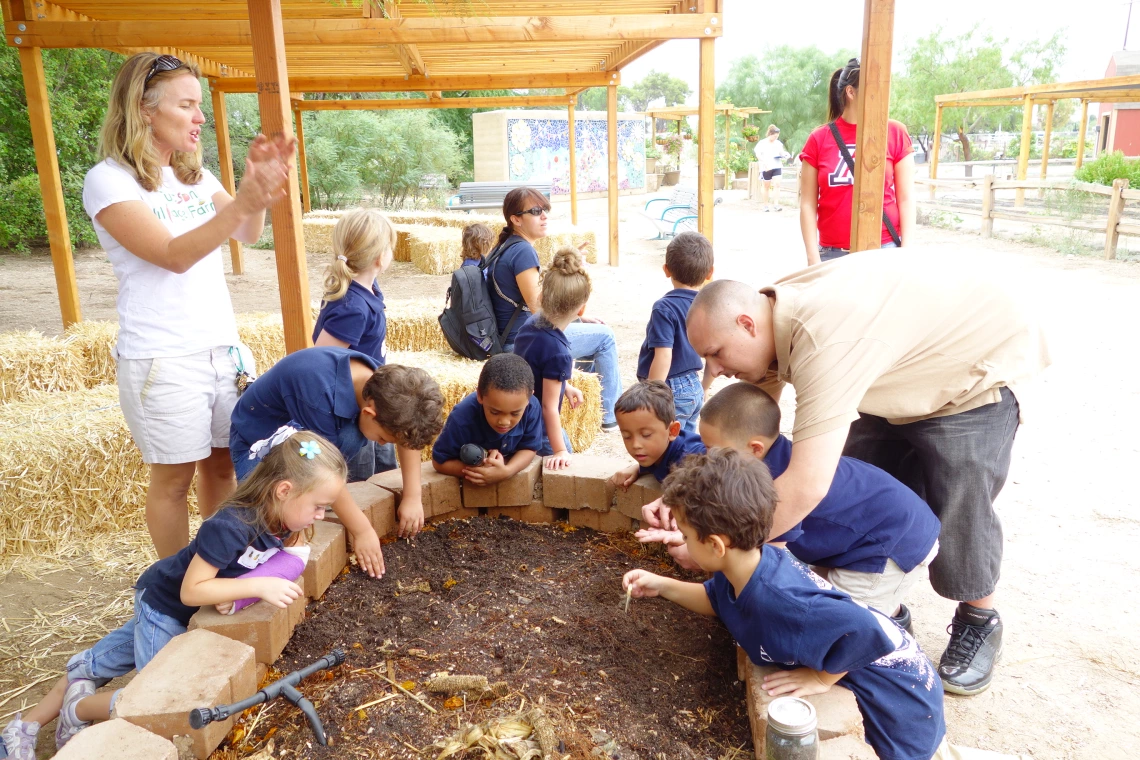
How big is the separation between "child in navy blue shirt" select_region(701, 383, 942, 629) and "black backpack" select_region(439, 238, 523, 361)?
272 centimetres

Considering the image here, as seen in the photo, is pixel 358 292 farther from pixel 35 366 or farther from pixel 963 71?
pixel 963 71

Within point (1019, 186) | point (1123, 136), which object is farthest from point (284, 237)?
point (1123, 136)

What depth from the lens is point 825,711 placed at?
6.34 ft

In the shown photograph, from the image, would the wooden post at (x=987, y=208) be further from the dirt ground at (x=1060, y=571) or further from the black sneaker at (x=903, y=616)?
the black sneaker at (x=903, y=616)

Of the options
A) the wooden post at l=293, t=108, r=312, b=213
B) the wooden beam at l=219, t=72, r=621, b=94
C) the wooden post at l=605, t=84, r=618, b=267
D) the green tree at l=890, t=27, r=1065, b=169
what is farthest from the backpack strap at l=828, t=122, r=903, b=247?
the green tree at l=890, t=27, r=1065, b=169

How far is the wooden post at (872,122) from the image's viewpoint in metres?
2.94

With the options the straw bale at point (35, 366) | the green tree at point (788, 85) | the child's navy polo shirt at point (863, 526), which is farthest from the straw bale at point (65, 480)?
the green tree at point (788, 85)

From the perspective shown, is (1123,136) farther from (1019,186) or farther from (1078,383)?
(1078,383)

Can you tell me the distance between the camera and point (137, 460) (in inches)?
169

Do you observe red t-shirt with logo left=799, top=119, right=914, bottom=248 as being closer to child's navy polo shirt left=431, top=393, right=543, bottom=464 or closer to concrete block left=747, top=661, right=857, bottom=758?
child's navy polo shirt left=431, top=393, right=543, bottom=464

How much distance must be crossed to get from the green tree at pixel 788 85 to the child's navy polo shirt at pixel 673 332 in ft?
146

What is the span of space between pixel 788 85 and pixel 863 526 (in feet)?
172

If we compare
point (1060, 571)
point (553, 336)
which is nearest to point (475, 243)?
point (553, 336)

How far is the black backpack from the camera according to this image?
492 cm
